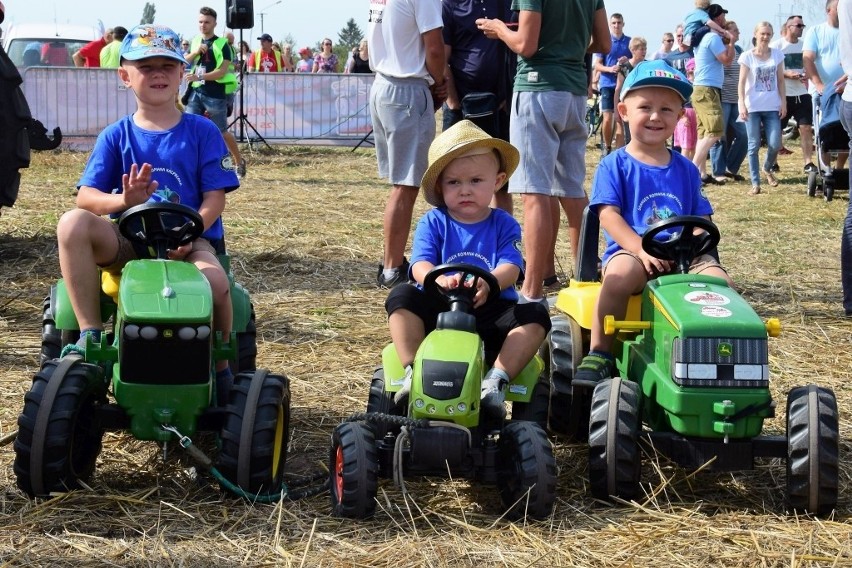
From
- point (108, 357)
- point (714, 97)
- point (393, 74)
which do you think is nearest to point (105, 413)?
point (108, 357)

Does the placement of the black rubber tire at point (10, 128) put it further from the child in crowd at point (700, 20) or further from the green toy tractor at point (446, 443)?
the child in crowd at point (700, 20)

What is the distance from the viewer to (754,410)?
3879mm

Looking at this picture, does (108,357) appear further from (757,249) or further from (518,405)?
(757,249)

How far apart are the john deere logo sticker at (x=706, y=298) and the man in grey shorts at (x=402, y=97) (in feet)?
12.1

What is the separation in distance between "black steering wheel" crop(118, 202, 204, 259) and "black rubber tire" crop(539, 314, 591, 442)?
1.45 meters

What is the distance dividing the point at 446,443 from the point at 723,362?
3.06ft

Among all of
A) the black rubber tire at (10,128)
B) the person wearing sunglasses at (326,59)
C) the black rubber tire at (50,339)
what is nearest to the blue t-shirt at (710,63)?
the black rubber tire at (10,128)

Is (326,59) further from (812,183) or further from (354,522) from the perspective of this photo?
(354,522)

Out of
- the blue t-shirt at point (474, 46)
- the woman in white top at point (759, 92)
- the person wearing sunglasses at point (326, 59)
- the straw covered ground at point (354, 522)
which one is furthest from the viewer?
the person wearing sunglasses at point (326, 59)

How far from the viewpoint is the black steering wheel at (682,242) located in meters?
4.32

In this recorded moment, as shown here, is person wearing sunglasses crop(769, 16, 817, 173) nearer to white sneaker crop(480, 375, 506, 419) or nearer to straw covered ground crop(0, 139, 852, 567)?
straw covered ground crop(0, 139, 852, 567)

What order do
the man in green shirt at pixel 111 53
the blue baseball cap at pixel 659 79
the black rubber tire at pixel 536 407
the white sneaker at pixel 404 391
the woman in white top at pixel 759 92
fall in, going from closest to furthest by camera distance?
the white sneaker at pixel 404 391, the black rubber tire at pixel 536 407, the blue baseball cap at pixel 659 79, the woman in white top at pixel 759 92, the man in green shirt at pixel 111 53

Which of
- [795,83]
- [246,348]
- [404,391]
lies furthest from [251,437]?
[795,83]

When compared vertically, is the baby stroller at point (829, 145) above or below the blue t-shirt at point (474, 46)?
below
